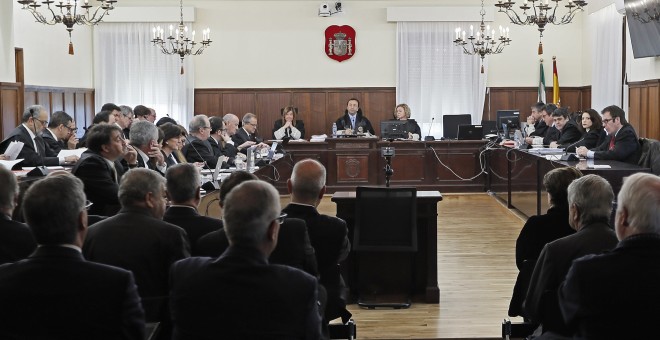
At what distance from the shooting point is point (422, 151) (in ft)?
43.2

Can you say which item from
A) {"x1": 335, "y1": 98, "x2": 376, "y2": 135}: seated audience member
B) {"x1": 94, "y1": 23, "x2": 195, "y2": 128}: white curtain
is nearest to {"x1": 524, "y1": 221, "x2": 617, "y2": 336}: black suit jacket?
{"x1": 335, "y1": 98, "x2": 376, "y2": 135}: seated audience member

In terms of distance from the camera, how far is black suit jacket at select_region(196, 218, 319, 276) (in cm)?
335

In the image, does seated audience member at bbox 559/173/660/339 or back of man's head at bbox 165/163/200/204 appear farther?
back of man's head at bbox 165/163/200/204

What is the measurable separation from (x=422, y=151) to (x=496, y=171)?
1.26m

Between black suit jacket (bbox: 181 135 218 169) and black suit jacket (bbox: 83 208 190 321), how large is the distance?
16.2 feet

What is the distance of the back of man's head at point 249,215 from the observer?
8.13 feet

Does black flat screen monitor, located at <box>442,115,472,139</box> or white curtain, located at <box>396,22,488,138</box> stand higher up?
white curtain, located at <box>396,22,488,138</box>

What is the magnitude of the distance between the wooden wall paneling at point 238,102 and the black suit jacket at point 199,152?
6.62 metres

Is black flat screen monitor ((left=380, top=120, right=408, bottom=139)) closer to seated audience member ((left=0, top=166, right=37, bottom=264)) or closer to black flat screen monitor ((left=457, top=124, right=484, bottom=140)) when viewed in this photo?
black flat screen monitor ((left=457, top=124, right=484, bottom=140))

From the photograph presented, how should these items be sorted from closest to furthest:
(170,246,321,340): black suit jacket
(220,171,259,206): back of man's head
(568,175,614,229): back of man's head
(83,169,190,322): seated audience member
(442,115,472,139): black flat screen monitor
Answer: (170,246,321,340): black suit jacket < (83,169,190,322): seated audience member < (568,175,614,229): back of man's head < (220,171,259,206): back of man's head < (442,115,472,139): black flat screen monitor

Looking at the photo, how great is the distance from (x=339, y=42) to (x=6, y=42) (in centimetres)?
604

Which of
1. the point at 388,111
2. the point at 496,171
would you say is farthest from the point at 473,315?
the point at 388,111

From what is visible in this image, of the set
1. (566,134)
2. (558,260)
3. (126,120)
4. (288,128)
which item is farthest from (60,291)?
(288,128)

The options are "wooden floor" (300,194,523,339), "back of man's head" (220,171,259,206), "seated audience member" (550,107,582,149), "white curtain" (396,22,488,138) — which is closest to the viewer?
"back of man's head" (220,171,259,206)
